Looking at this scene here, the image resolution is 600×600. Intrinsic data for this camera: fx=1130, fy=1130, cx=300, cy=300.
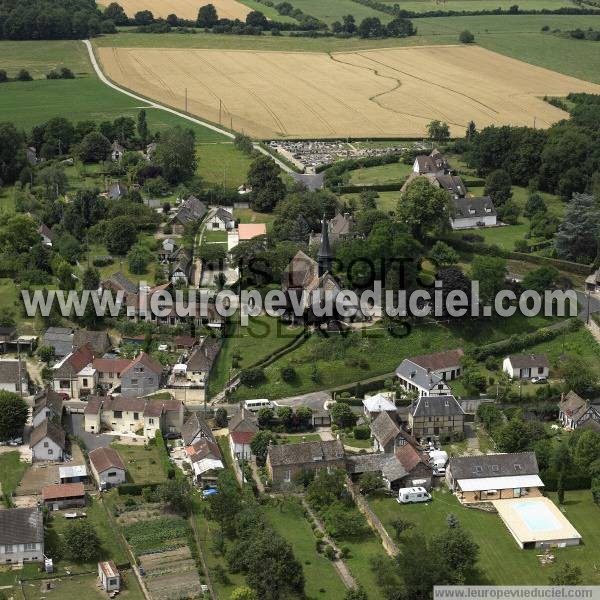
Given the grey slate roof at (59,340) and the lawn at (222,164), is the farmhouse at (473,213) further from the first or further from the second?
the grey slate roof at (59,340)

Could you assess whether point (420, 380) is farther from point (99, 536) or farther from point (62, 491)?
point (99, 536)

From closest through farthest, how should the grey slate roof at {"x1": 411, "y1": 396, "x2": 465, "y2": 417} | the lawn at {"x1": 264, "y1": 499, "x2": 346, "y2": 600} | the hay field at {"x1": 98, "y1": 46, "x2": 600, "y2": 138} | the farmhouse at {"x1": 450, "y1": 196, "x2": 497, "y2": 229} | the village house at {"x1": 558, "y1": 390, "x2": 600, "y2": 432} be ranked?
the lawn at {"x1": 264, "y1": 499, "x2": 346, "y2": 600} → the grey slate roof at {"x1": 411, "y1": 396, "x2": 465, "y2": 417} → the village house at {"x1": 558, "y1": 390, "x2": 600, "y2": 432} → the farmhouse at {"x1": 450, "y1": 196, "x2": 497, "y2": 229} → the hay field at {"x1": 98, "y1": 46, "x2": 600, "y2": 138}

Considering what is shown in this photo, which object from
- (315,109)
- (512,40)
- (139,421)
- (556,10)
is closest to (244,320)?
(139,421)

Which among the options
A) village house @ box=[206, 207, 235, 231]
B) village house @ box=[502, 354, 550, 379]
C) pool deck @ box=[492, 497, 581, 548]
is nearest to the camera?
pool deck @ box=[492, 497, 581, 548]

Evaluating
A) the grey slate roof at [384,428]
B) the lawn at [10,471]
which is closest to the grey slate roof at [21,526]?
the lawn at [10,471]

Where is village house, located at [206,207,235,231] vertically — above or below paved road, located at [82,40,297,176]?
below

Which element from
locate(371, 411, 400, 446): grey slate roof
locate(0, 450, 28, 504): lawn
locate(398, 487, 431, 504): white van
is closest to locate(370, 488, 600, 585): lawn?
locate(398, 487, 431, 504): white van

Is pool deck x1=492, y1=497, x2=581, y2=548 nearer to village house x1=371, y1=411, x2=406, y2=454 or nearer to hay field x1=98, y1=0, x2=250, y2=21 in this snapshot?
village house x1=371, y1=411, x2=406, y2=454

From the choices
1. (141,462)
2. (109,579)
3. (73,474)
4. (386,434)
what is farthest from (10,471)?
(386,434)
